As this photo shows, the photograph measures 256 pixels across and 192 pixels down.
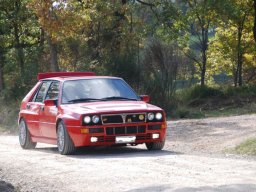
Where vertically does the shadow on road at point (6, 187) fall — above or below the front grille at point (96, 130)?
below

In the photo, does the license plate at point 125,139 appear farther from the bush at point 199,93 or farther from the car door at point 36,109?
the bush at point 199,93

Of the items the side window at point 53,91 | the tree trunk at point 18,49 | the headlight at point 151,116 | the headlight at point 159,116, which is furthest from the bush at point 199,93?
the headlight at point 151,116

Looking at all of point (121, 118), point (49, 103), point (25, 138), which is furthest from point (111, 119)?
point (25, 138)

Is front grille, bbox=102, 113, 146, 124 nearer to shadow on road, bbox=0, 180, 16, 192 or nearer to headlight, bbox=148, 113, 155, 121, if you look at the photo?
headlight, bbox=148, 113, 155, 121

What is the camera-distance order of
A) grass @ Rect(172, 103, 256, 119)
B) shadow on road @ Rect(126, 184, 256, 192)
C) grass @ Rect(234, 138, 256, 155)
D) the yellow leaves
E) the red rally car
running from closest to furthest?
shadow on road @ Rect(126, 184, 256, 192)
the red rally car
grass @ Rect(234, 138, 256, 155)
grass @ Rect(172, 103, 256, 119)
the yellow leaves

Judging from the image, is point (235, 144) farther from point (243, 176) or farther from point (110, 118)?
point (243, 176)

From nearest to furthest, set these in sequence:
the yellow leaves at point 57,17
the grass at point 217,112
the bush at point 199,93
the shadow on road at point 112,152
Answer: the shadow on road at point 112,152
the grass at point 217,112
the yellow leaves at point 57,17
the bush at point 199,93

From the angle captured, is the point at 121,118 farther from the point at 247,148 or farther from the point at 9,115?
the point at 9,115

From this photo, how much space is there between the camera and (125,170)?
462 inches

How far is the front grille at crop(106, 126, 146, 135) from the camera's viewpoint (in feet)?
47.8

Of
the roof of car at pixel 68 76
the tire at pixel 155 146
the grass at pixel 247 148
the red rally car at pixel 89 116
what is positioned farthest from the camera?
the roof of car at pixel 68 76

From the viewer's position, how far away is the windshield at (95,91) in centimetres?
1566

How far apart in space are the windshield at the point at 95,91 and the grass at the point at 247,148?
2.24m

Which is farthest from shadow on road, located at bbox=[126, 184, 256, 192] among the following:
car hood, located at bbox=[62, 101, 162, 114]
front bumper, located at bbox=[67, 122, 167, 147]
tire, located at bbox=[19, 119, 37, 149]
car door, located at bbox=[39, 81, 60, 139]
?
tire, located at bbox=[19, 119, 37, 149]
